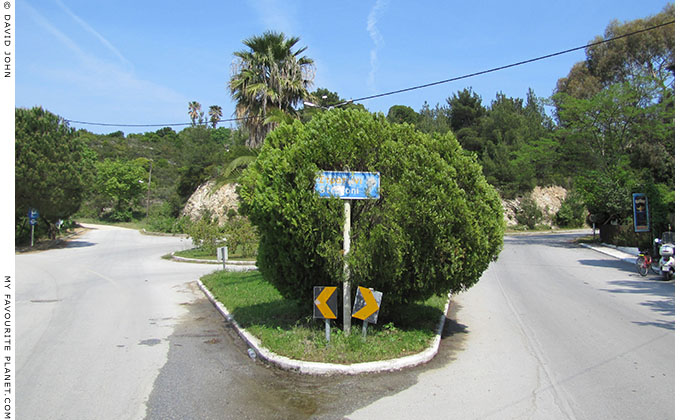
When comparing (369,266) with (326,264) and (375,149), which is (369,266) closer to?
(326,264)

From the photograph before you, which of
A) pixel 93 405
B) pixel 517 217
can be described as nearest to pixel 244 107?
pixel 93 405

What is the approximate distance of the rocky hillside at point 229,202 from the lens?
41159 mm

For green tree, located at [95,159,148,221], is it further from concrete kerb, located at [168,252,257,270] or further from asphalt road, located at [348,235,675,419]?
asphalt road, located at [348,235,675,419]

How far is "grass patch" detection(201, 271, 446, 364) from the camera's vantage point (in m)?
6.79

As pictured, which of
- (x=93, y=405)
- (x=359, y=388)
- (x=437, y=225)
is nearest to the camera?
(x=93, y=405)

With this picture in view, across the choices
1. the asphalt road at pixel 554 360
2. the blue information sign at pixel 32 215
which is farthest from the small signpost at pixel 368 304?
the blue information sign at pixel 32 215

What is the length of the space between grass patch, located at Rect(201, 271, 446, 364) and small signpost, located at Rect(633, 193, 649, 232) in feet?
54.1

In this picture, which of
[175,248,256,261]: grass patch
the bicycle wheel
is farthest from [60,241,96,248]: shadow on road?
the bicycle wheel

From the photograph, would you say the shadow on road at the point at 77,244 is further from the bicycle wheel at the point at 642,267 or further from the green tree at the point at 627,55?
the green tree at the point at 627,55

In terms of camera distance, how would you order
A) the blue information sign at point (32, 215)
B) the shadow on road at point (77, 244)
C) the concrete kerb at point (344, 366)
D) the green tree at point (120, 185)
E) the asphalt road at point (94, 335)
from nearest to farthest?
the asphalt road at point (94, 335), the concrete kerb at point (344, 366), the blue information sign at point (32, 215), the shadow on road at point (77, 244), the green tree at point (120, 185)

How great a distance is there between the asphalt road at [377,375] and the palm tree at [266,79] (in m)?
7.59

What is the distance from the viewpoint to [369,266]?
7.19 m

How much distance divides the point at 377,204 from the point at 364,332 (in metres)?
1.94

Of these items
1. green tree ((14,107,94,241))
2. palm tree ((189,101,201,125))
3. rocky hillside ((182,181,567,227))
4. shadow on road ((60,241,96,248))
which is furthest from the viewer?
palm tree ((189,101,201,125))
